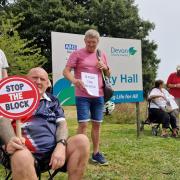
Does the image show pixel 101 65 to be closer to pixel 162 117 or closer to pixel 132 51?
pixel 132 51

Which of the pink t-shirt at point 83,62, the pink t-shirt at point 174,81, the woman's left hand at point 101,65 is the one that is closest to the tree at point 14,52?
the pink t-shirt at point 174,81

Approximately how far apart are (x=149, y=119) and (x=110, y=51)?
2.61 metres

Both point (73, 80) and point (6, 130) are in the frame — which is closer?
point (6, 130)

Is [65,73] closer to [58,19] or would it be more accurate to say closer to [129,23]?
[58,19]

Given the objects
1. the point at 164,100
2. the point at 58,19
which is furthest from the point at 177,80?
the point at 58,19

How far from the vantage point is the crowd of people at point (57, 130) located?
11.9 feet

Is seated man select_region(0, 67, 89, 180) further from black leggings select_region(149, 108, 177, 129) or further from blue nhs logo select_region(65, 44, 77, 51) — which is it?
black leggings select_region(149, 108, 177, 129)

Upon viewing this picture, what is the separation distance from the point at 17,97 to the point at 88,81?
2.26 metres

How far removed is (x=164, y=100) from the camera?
10.7m

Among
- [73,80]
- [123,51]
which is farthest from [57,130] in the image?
[123,51]

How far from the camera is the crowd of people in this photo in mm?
3639

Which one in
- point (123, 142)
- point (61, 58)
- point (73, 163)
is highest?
point (61, 58)

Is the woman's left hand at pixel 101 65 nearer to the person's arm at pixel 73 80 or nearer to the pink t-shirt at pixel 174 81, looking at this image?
the person's arm at pixel 73 80

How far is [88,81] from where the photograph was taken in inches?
239
